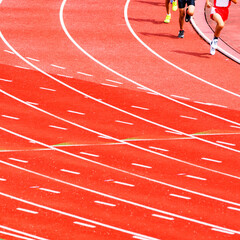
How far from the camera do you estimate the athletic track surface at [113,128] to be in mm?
10430

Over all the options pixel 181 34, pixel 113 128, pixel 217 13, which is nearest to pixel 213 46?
pixel 217 13

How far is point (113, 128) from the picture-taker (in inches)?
553

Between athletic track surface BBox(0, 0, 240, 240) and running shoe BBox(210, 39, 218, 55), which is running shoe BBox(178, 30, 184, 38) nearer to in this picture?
athletic track surface BBox(0, 0, 240, 240)

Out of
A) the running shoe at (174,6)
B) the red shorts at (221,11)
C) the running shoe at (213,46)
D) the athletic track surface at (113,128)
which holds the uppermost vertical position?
the red shorts at (221,11)

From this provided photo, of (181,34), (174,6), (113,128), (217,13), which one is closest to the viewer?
(113,128)

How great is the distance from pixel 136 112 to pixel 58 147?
7.37 feet

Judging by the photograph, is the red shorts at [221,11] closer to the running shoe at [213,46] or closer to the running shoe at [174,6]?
the running shoe at [213,46]

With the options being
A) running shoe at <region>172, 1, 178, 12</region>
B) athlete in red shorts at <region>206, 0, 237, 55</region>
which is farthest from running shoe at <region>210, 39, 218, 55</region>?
running shoe at <region>172, 1, 178, 12</region>

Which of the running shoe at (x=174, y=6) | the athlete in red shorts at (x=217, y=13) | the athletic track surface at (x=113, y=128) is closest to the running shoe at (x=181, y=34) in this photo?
the athletic track surface at (x=113, y=128)

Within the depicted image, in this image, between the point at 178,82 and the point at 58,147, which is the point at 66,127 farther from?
the point at 178,82

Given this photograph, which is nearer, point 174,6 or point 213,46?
point 213,46

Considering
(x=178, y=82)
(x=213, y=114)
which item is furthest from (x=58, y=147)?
(x=178, y=82)

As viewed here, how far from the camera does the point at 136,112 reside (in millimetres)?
14914

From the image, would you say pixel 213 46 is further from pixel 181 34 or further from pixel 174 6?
pixel 174 6
